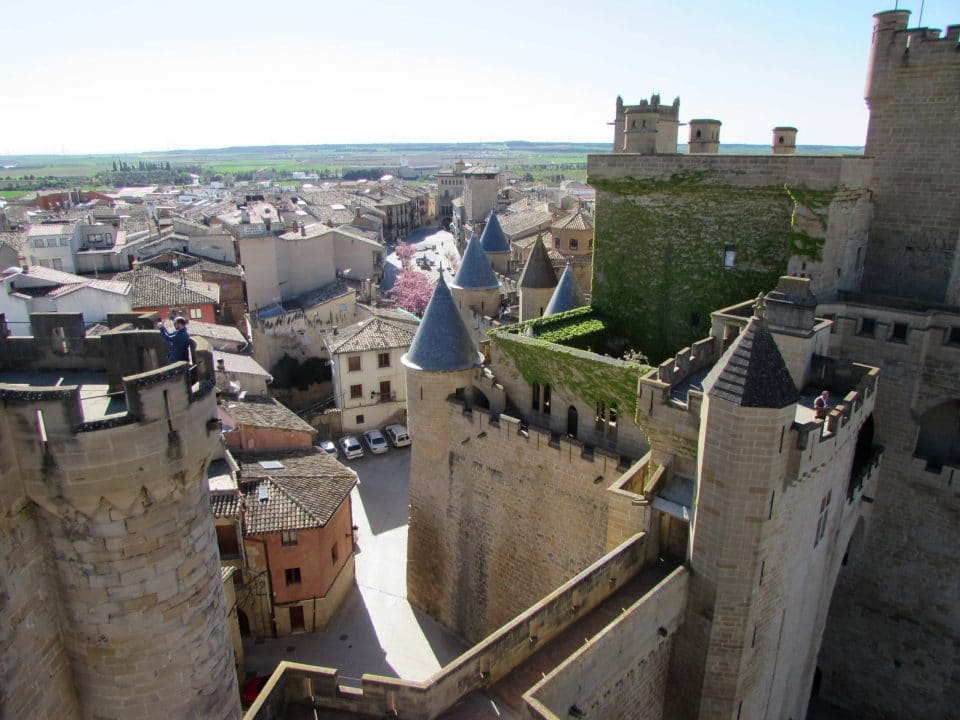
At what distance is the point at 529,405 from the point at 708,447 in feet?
27.4

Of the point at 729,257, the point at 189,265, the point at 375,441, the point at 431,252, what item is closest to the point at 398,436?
the point at 375,441

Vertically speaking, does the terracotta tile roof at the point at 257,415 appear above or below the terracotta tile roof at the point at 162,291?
below

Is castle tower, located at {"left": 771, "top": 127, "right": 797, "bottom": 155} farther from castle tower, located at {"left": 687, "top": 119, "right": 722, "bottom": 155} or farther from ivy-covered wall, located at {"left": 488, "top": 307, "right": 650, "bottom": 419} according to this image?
ivy-covered wall, located at {"left": 488, "top": 307, "right": 650, "bottom": 419}

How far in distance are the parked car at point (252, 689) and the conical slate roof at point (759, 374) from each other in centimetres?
1535

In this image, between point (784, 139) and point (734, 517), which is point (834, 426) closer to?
point (734, 517)

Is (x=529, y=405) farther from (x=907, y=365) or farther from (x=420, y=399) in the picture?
(x=907, y=365)

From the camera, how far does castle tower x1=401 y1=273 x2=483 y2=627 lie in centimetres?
1962

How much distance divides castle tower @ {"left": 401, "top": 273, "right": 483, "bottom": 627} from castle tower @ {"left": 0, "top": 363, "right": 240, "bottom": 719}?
1266cm

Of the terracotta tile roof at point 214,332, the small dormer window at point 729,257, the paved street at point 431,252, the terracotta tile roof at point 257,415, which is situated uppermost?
the small dormer window at point 729,257

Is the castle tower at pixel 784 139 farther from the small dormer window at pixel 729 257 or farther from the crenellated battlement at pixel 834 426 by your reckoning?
the crenellated battlement at pixel 834 426

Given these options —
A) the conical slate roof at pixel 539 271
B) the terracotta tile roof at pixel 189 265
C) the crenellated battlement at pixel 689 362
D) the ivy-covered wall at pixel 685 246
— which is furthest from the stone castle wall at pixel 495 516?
the terracotta tile roof at pixel 189 265

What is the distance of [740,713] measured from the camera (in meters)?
12.8

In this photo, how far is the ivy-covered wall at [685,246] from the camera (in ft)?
56.1

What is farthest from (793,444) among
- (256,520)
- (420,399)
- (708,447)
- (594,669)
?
(256,520)
